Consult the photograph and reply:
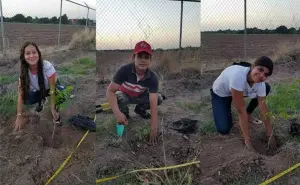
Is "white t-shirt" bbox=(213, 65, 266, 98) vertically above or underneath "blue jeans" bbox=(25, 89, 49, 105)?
above

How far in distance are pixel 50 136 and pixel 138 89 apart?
111 centimetres

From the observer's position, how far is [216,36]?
2.84 metres

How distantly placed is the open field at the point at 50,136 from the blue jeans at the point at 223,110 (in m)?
1.06

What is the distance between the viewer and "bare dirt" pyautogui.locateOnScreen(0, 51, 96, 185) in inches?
110

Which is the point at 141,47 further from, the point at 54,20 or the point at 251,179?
the point at 54,20

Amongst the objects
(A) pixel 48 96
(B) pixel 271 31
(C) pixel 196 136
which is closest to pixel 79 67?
(A) pixel 48 96

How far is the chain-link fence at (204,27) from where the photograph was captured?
2.52 metres

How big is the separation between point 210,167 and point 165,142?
0.38 m

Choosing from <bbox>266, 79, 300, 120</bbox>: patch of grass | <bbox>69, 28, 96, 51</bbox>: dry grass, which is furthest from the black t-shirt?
<bbox>69, 28, 96, 51</bbox>: dry grass

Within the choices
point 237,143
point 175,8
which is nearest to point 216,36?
point 175,8

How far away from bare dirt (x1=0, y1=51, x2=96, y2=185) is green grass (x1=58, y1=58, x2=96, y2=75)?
0.08m

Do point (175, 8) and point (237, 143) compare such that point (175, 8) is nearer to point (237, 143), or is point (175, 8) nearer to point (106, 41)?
point (106, 41)

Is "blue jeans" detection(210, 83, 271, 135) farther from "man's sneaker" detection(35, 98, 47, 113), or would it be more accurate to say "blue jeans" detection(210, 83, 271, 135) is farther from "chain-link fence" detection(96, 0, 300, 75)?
"man's sneaker" detection(35, 98, 47, 113)

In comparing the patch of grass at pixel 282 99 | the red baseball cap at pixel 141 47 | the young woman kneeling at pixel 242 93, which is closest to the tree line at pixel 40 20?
the red baseball cap at pixel 141 47
